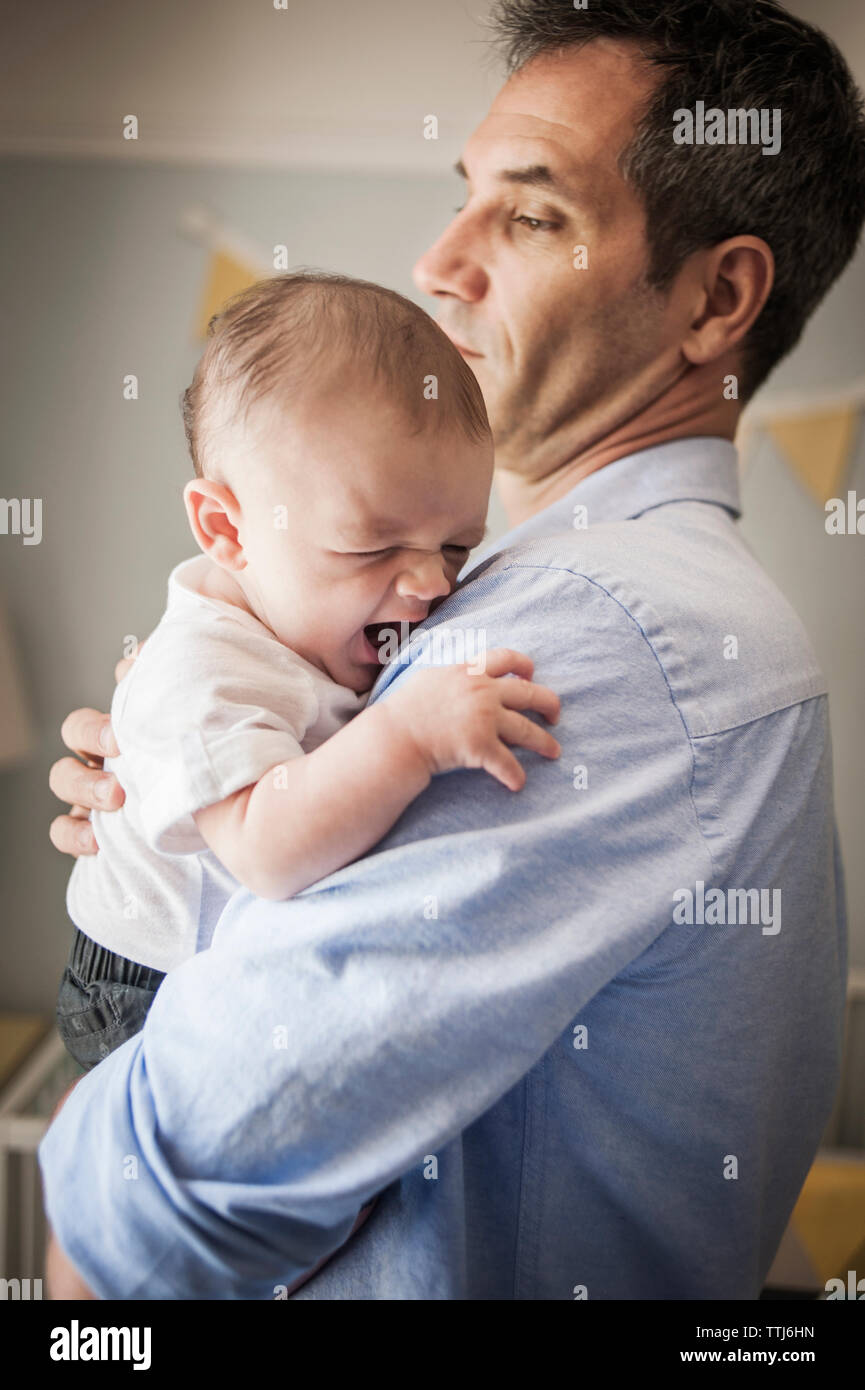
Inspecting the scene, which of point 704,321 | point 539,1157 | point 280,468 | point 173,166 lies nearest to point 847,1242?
point 539,1157

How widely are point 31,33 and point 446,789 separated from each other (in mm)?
1752

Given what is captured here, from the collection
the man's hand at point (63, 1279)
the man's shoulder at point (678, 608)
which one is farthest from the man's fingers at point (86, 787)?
the man's shoulder at point (678, 608)

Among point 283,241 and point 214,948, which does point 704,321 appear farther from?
point 283,241

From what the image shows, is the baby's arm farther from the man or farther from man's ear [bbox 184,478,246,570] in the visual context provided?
man's ear [bbox 184,478,246,570]

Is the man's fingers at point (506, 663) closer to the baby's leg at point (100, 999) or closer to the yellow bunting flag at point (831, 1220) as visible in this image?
the baby's leg at point (100, 999)

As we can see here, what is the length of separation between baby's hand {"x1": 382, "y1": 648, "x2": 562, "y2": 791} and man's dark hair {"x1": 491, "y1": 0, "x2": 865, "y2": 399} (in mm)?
507

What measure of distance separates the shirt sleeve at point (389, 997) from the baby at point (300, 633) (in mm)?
34

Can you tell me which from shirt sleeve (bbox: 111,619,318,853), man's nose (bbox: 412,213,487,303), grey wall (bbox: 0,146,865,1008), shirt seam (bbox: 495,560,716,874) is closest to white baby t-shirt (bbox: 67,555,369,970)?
shirt sleeve (bbox: 111,619,318,853)

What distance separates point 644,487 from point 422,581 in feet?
0.93

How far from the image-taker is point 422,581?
75 centimetres

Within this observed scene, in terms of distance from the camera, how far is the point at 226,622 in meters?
0.76

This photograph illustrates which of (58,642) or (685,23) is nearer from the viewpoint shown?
(685,23)
